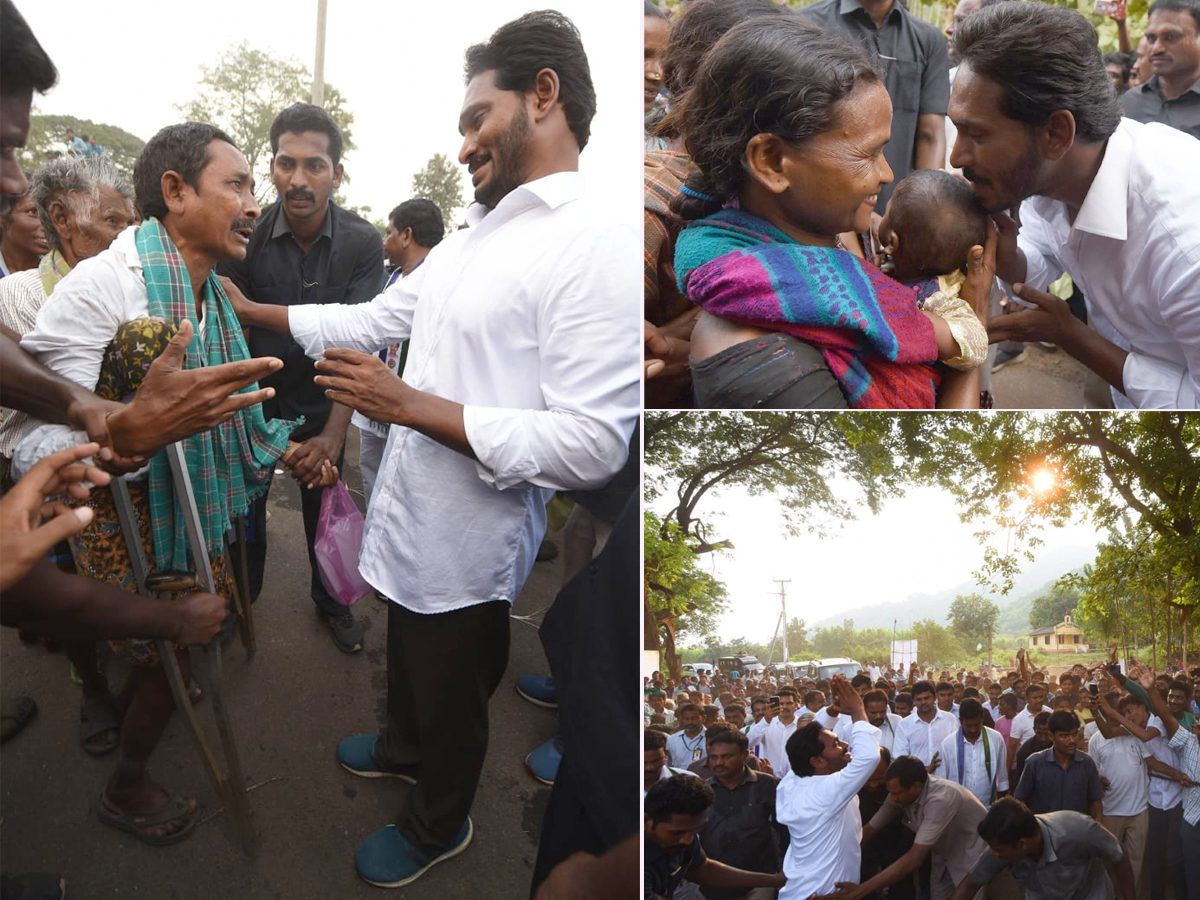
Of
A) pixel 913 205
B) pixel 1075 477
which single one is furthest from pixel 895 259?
pixel 1075 477

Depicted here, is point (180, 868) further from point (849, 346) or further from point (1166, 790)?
point (1166, 790)

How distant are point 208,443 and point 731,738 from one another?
1361mm

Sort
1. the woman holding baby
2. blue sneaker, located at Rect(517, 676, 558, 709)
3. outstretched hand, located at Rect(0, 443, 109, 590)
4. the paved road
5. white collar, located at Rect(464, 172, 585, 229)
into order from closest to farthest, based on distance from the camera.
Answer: outstretched hand, located at Rect(0, 443, 109, 590), the woman holding baby, the paved road, white collar, located at Rect(464, 172, 585, 229), blue sneaker, located at Rect(517, 676, 558, 709)

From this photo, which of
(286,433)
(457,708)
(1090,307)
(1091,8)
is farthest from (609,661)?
(1091,8)

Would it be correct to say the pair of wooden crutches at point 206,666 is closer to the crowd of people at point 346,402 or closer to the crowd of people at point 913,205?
the crowd of people at point 346,402

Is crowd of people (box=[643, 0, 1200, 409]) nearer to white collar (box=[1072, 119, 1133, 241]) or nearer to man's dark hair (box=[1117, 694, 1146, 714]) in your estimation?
white collar (box=[1072, 119, 1133, 241])

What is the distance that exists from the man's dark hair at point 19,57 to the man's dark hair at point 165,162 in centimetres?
26

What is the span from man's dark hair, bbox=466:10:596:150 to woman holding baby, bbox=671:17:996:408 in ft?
0.76

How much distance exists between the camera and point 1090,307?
78.0 inches

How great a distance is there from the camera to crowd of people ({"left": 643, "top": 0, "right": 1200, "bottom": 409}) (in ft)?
5.38

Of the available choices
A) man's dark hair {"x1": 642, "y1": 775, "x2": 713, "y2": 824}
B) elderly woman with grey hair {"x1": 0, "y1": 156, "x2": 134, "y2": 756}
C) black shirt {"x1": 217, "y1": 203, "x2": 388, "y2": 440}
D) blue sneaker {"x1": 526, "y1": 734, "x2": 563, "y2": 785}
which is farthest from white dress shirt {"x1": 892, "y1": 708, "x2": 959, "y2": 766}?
elderly woman with grey hair {"x1": 0, "y1": 156, "x2": 134, "y2": 756}

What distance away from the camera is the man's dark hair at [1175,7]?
190 cm

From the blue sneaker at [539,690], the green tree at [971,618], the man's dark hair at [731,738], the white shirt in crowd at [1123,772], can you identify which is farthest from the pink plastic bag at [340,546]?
the white shirt in crowd at [1123,772]

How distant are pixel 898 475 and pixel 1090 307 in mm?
561
